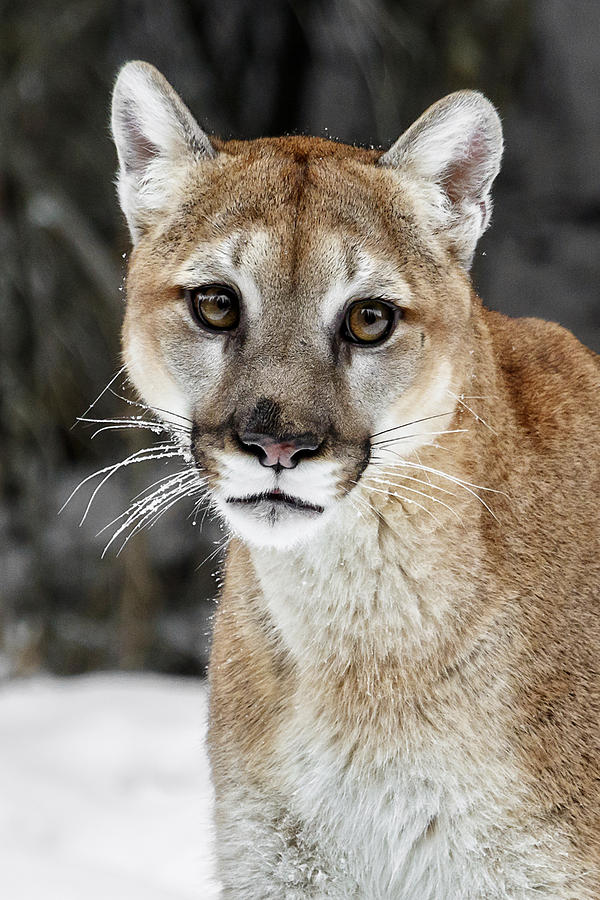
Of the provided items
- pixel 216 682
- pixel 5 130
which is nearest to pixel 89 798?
pixel 216 682

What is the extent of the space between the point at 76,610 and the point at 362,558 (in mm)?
6288

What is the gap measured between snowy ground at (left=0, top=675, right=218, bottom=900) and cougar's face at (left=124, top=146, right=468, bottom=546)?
1110 millimetres

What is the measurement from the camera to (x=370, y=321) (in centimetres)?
255

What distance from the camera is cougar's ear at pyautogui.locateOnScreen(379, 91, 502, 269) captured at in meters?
2.72

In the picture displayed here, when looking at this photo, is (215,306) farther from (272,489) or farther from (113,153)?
(113,153)

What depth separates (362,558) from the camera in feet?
8.66

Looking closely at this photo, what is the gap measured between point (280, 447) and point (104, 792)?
2.96 metres

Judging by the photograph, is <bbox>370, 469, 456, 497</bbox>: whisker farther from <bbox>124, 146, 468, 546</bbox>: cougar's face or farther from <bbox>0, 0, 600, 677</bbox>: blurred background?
<bbox>0, 0, 600, 677</bbox>: blurred background

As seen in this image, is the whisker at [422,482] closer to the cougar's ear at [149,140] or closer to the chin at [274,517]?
the chin at [274,517]

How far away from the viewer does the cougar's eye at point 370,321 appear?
2.53 metres

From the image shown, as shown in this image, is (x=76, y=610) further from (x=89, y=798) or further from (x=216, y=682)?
(x=216, y=682)

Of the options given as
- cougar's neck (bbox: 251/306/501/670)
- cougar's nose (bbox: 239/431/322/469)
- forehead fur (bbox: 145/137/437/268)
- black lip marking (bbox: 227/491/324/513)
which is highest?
forehead fur (bbox: 145/137/437/268)

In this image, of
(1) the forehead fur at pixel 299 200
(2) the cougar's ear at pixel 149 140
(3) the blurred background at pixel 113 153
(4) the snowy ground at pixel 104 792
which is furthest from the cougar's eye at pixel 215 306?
(3) the blurred background at pixel 113 153

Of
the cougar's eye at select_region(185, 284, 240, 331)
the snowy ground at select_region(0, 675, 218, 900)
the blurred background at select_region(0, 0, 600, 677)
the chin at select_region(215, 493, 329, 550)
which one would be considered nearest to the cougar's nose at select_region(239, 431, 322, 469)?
the chin at select_region(215, 493, 329, 550)
